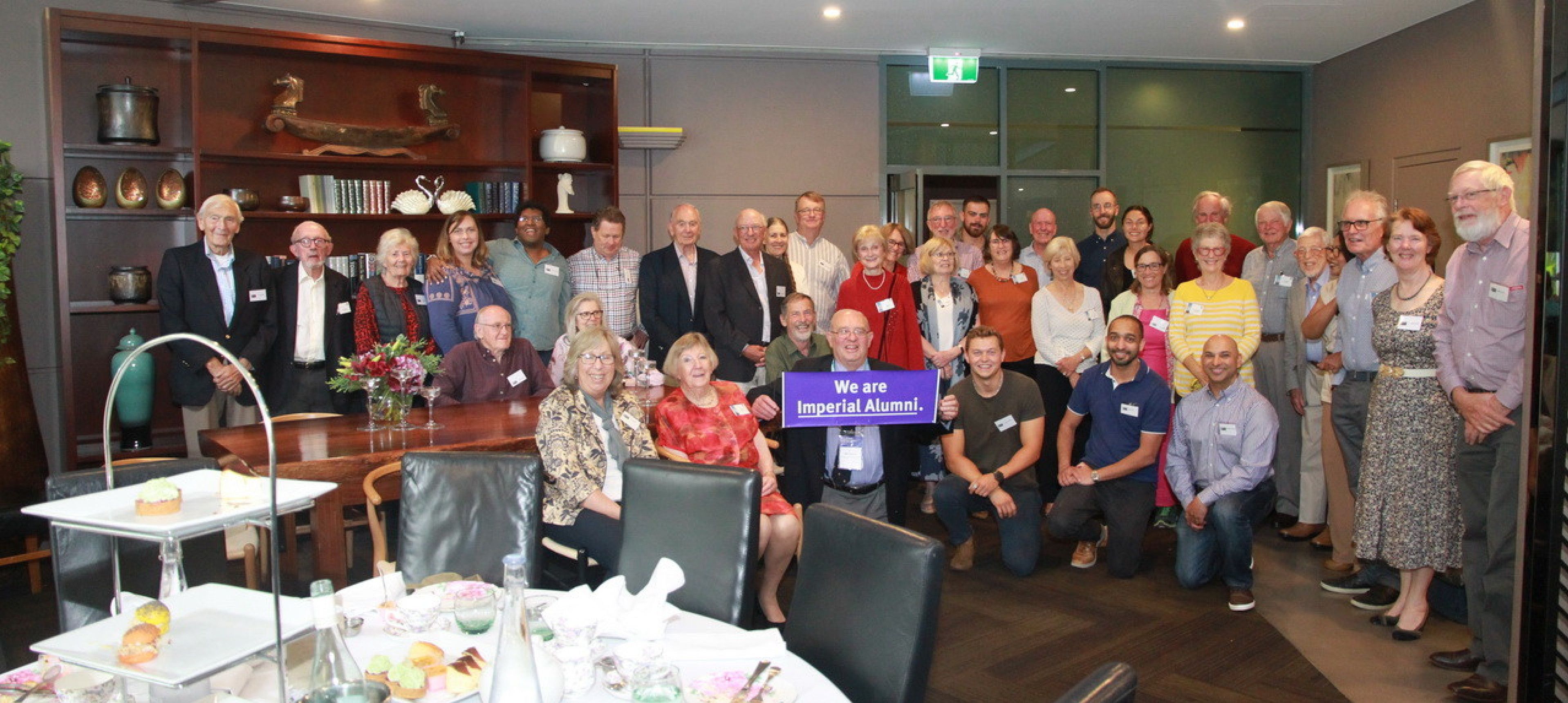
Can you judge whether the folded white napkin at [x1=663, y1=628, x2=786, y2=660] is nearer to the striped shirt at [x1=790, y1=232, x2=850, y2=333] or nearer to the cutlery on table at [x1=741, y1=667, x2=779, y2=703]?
the cutlery on table at [x1=741, y1=667, x2=779, y2=703]

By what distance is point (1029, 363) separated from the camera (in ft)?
19.0

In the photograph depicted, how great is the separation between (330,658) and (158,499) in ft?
1.19

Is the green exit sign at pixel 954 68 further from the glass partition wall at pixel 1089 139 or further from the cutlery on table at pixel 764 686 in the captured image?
the cutlery on table at pixel 764 686

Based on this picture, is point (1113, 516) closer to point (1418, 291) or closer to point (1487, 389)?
point (1418, 291)

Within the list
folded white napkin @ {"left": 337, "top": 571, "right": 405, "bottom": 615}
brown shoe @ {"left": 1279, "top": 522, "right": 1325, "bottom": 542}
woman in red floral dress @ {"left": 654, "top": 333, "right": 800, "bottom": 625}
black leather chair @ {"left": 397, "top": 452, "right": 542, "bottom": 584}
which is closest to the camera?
folded white napkin @ {"left": 337, "top": 571, "right": 405, "bottom": 615}

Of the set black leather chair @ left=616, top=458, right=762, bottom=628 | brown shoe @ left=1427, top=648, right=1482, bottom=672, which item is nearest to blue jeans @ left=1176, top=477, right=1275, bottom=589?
brown shoe @ left=1427, top=648, right=1482, bottom=672

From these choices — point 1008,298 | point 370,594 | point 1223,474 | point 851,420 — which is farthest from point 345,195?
point 1223,474

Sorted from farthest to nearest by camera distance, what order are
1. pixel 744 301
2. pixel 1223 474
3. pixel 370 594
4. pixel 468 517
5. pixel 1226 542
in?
pixel 744 301
pixel 1223 474
pixel 1226 542
pixel 468 517
pixel 370 594

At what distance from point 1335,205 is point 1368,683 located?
588cm

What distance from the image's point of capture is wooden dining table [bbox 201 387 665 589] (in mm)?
3434

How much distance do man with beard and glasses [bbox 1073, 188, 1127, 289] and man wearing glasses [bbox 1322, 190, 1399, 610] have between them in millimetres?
1912

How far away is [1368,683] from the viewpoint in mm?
3570

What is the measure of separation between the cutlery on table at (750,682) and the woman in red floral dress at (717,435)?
6.71 ft

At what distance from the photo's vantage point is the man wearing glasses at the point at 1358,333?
448cm
